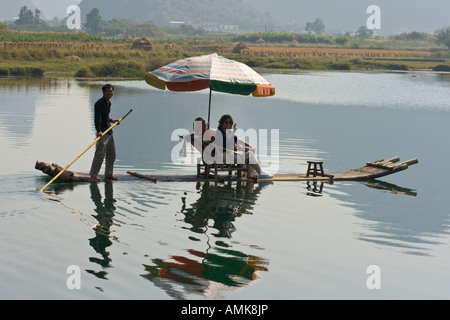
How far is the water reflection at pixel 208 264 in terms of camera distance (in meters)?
9.76

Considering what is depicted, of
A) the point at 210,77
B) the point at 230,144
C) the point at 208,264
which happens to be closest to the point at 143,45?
the point at 230,144

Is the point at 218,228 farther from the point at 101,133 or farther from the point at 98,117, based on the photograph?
the point at 98,117

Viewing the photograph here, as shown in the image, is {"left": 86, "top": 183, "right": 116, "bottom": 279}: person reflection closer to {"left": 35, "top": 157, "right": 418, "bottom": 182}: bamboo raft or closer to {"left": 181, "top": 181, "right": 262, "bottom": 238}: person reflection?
{"left": 35, "top": 157, "right": 418, "bottom": 182}: bamboo raft

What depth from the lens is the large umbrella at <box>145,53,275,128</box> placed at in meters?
15.6

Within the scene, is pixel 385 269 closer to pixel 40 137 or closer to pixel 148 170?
pixel 148 170

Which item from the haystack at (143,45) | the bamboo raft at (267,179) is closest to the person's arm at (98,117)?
the bamboo raft at (267,179)

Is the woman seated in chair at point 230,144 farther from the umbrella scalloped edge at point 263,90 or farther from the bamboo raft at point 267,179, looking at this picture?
the umbrella scalloped edge at point 263,90

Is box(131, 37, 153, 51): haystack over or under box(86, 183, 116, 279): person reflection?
over

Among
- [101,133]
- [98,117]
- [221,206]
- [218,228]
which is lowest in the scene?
[218,228]

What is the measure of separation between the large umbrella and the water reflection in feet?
9.39

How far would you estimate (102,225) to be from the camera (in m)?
12.6

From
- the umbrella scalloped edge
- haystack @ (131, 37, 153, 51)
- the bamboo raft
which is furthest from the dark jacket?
haystack @ (131, 37, 153, 51)

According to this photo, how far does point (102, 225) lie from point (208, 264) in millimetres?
2755
